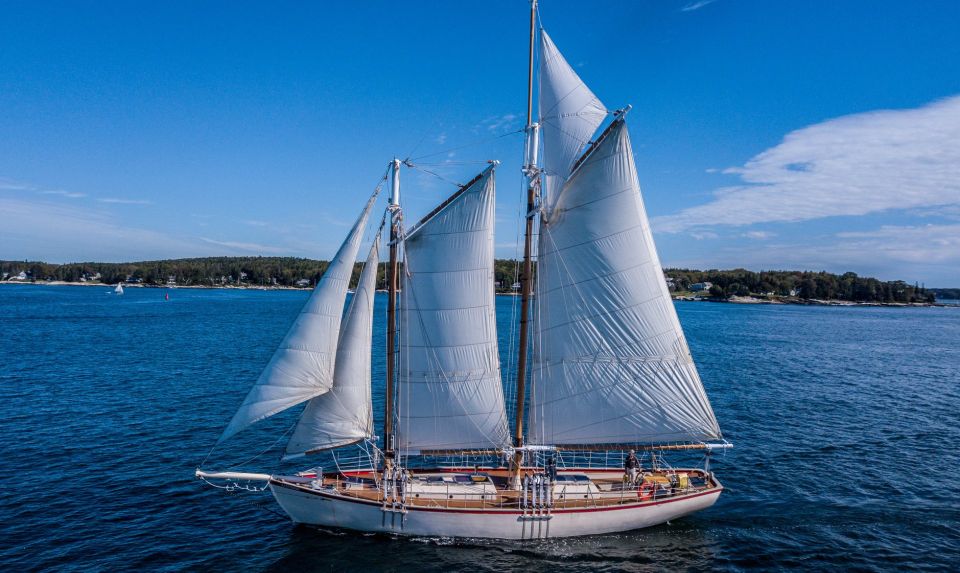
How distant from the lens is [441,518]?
73.3 feet

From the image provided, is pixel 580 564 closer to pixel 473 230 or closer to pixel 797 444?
pixel 473 230

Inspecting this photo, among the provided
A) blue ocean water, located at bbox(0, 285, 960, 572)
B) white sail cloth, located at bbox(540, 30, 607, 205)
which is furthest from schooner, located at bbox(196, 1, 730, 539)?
blue ocean water, located at bbox(0, 285, 960, 572)

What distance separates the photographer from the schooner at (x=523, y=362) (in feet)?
74.1

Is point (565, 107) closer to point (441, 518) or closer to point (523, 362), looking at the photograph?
point (523, 362)

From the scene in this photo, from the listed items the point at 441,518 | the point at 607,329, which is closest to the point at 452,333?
the point at 607,329

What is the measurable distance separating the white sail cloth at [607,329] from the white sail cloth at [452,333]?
2320 millimetres

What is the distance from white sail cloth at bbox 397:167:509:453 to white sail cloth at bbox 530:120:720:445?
7.61 feet

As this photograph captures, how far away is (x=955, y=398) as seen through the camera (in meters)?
50.0

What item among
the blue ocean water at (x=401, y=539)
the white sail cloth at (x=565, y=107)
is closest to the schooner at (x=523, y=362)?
the white sail cloth at (x=565, y=107)

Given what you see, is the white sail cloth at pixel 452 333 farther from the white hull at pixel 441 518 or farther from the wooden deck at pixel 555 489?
the white hull at pixel 441 518

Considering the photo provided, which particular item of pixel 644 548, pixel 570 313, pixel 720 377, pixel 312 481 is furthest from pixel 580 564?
pixel 720 377

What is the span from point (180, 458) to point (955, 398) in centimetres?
Result: 6326

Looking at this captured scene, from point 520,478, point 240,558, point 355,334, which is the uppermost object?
point 355,334

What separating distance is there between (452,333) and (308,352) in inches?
236
